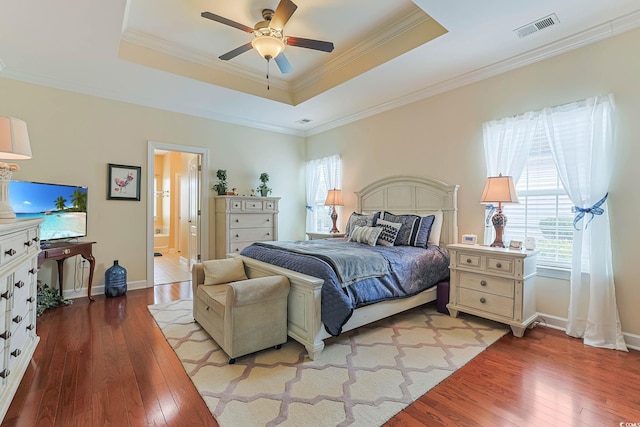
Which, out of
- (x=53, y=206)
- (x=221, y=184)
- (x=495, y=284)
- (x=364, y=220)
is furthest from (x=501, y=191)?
(x=53, y=206)

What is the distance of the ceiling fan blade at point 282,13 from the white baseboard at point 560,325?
371cm

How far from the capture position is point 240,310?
228 cm

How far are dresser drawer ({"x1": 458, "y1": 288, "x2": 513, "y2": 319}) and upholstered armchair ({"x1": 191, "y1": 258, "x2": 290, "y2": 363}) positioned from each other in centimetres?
192

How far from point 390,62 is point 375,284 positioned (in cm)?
244

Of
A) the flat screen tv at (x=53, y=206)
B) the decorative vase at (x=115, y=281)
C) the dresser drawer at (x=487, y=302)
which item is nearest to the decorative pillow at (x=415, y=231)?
the dresser drawer at (x=487, y=302)

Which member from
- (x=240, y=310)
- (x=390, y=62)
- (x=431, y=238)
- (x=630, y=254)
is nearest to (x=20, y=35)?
(x=240, y=310)

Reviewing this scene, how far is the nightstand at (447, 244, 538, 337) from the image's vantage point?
9.13ft

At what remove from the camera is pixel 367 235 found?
149 inches

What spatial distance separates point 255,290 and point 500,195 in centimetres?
252

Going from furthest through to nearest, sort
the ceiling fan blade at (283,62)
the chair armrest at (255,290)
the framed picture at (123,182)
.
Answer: the framed picture at (123,182) → the ceiling fan blade at (283,62) → the chair armrest at (255,290)

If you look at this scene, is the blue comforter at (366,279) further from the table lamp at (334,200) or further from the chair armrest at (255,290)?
the table lamp at (334,200)

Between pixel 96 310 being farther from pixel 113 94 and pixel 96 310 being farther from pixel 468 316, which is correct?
pixel 468 316

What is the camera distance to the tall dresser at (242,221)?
4996 mm

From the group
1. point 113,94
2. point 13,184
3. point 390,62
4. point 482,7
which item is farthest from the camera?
point 113,94
